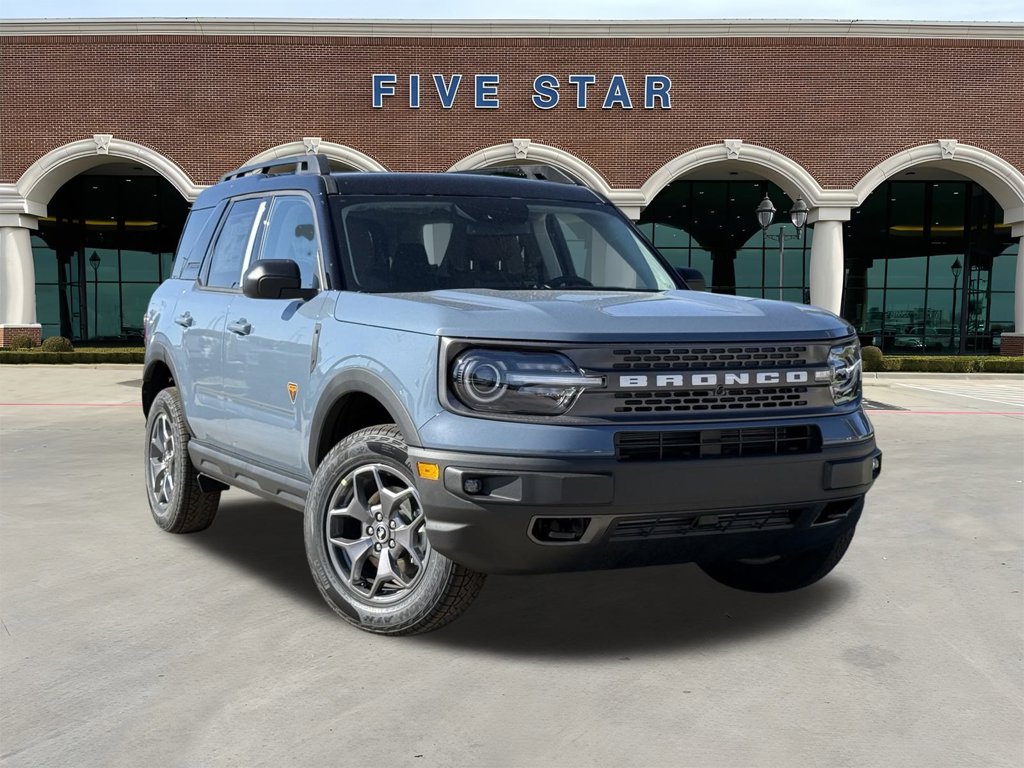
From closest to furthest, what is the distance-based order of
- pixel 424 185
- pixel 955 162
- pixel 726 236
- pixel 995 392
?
pixel 424 185 → pixel 995 392 → pixel 955 162 → pixel 726 236

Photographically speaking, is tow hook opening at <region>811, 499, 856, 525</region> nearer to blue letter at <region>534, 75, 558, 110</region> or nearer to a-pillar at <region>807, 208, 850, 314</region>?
a-pillar at <region>807, 208, 850, 314</region>

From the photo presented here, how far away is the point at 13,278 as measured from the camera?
1291 inches

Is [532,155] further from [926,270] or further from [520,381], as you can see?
[520,381]

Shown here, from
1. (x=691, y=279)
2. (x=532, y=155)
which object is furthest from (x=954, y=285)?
(x=691, y=279)

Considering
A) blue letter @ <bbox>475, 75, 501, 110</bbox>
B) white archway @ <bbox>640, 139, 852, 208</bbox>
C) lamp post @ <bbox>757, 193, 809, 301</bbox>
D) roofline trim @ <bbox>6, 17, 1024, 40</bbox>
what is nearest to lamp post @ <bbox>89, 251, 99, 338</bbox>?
roofline trim @ <bbox>6, 17, 1024, 40</bbox>

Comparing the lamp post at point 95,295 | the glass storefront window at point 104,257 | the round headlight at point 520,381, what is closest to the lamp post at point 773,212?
the round headlight at point 520,381

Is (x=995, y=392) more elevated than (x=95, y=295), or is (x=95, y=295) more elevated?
(x=95, y=295)

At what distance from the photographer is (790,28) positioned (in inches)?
1266

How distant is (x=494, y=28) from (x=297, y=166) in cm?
2777

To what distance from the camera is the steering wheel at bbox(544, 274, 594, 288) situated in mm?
5539

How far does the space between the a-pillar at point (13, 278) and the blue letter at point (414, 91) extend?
1222cm

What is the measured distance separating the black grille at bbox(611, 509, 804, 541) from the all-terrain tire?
3408mm

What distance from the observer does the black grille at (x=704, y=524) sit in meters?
4.22

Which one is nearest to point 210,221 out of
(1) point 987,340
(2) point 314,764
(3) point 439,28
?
(2) point 314,764
